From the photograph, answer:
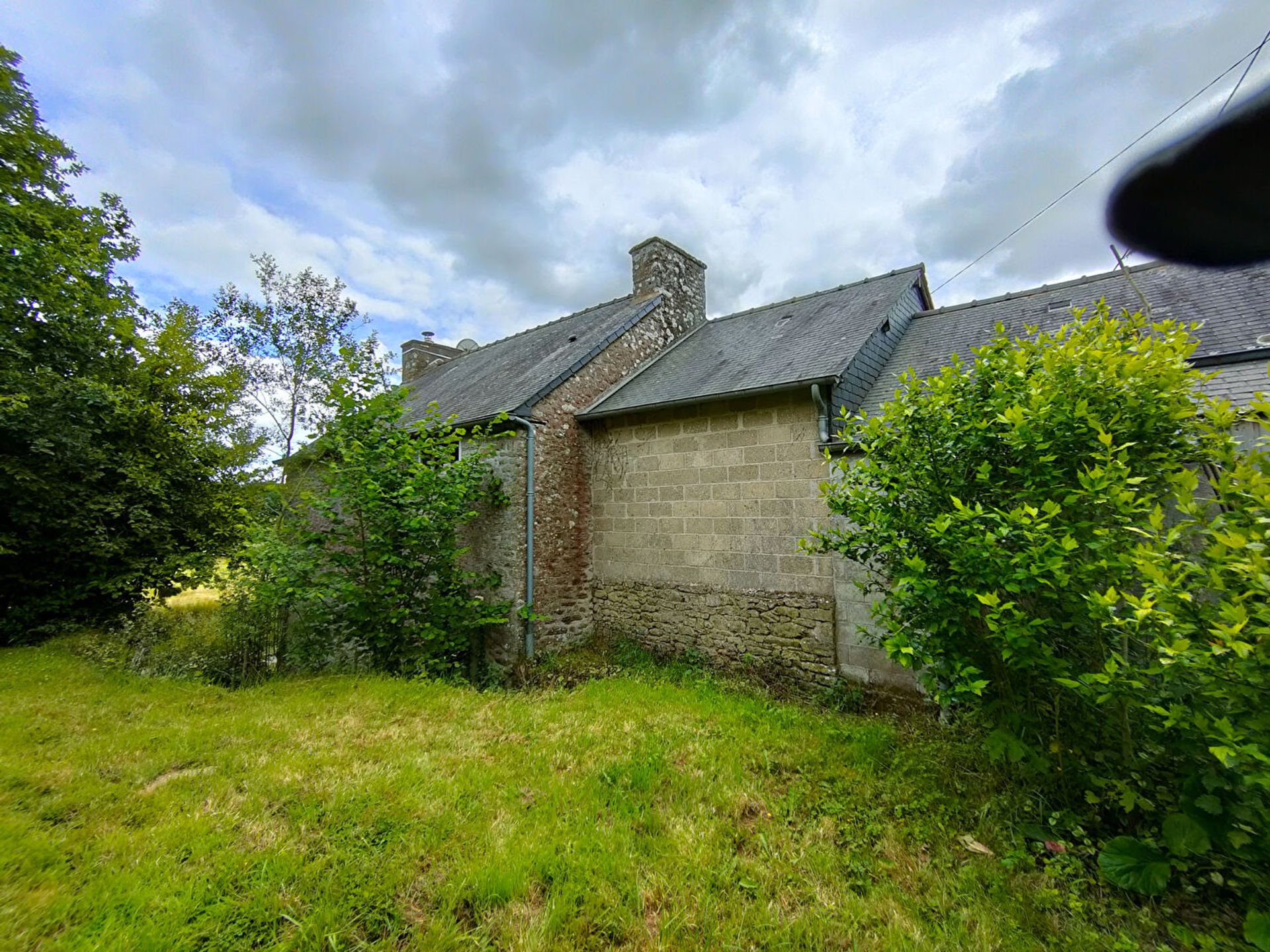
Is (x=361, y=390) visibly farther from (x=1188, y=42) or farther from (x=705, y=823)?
(x=1188, y=42)

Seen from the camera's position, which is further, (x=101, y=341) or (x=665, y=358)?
(x=665, y=358)

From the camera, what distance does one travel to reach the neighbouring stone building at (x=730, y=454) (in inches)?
226

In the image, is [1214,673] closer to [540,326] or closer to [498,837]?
[498,837]

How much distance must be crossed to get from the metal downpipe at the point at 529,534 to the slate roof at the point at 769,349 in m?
1.15

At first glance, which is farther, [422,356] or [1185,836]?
[422,356]

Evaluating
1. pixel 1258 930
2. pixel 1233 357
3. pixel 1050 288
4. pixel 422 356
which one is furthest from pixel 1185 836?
pixel 422 356

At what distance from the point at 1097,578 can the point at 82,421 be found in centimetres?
1105

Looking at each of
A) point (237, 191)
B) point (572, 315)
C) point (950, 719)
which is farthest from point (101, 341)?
point (950, 719)

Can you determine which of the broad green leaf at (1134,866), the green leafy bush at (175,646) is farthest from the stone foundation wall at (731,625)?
the green leafy bush at (175,646)

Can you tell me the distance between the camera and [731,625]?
21.2 feet

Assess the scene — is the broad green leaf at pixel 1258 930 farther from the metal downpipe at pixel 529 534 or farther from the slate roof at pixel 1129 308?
the metal downpipe at pixel 529 534

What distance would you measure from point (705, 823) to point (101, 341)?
34.7 ft

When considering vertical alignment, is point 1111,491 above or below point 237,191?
below

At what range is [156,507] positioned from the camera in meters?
7.43
